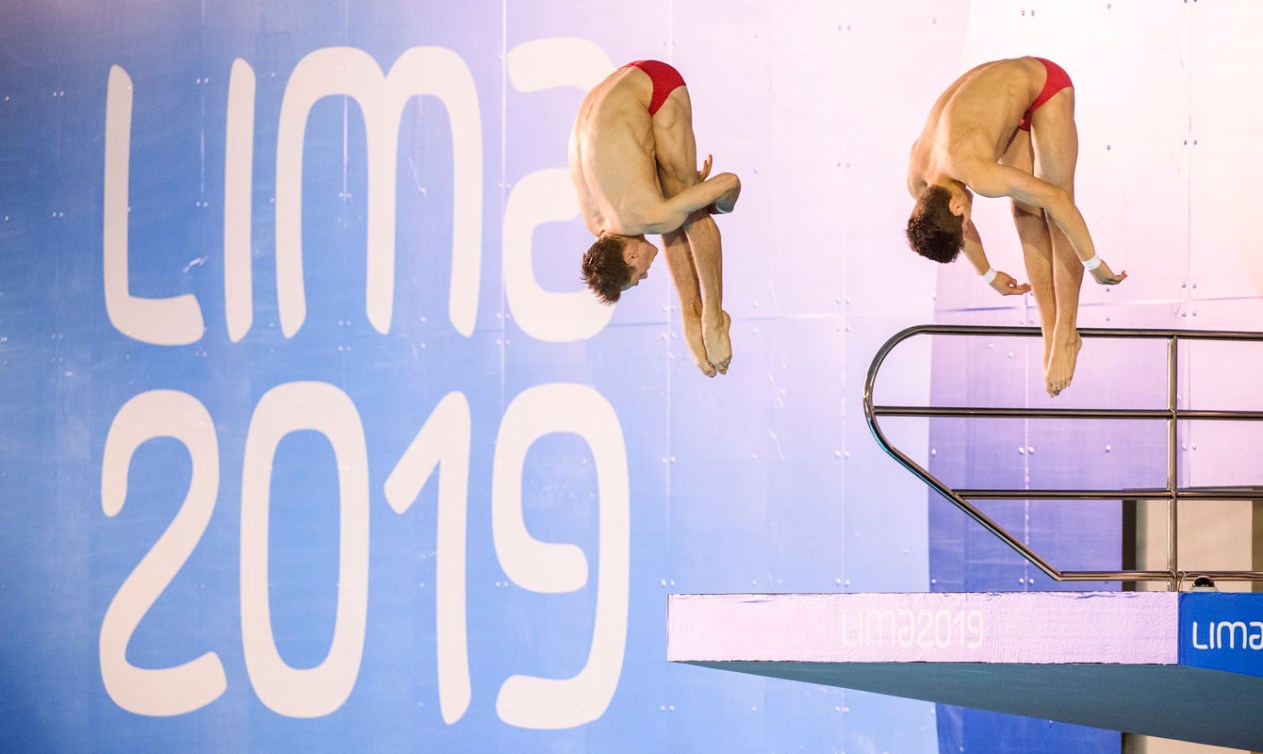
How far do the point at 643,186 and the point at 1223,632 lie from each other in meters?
2.12

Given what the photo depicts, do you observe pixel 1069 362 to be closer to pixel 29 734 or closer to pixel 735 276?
pixel 735 276

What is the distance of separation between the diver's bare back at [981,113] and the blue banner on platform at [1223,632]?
1738 mm

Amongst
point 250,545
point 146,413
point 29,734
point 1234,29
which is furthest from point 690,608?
point 29,734

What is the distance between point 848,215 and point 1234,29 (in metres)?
1.40

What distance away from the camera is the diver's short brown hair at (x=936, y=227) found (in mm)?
3914

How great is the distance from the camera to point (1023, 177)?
3.90 metres

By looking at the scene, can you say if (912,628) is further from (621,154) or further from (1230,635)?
(621,154)

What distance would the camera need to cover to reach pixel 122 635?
595cm

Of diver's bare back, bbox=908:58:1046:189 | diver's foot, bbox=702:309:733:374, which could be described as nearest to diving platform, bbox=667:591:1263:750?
diver's foot, bbox=702:309:733:374

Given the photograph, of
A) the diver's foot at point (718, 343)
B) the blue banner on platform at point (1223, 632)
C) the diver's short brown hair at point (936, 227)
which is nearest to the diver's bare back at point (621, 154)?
the diver's foot at point (718, 343)

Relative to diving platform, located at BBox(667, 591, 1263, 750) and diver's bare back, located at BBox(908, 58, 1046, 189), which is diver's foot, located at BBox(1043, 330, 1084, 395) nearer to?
diver's bare back, located at BBox(908, 58, 1046, 189)

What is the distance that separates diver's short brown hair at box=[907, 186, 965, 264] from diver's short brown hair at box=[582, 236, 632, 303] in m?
0.85

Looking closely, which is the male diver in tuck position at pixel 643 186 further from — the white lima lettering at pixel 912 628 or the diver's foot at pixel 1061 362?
the white lima lettering at pixel 912 628

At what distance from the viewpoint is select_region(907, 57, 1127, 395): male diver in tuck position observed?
391cm
